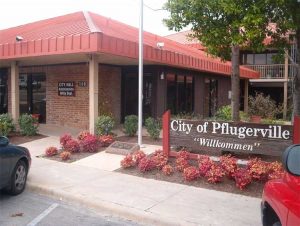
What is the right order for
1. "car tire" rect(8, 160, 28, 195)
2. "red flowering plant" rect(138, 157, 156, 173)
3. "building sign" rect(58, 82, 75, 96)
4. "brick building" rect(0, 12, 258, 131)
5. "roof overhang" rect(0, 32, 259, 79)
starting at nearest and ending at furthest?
"car tire" rect(8, 160, 28, 195) → "red flowering plant" rect(138, 157, 156, 173) → "roof overhang" rect(0, 32, 259, 79) → "brick building" rect(0, 12, 258, 131) → "building sign" rect(58, 82, 75, 96)

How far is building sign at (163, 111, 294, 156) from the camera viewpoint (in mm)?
7871

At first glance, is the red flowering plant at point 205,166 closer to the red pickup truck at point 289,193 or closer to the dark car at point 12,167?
the dark car at point 12,167

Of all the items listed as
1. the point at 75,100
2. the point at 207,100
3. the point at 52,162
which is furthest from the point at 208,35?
the point at 207,100

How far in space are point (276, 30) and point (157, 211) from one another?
4.75 meters

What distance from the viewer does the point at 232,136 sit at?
27.4 ft

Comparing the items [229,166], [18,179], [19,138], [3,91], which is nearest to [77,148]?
[19,138]

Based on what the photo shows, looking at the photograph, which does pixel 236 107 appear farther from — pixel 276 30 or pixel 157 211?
pixel 157 211

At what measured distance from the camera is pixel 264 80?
2870cm

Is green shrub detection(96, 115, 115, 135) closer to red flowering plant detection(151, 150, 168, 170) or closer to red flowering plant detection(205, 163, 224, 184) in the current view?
red flowering plant detection(151, 150, 168, 170)

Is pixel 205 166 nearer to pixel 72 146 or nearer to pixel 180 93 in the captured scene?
pixel 72 146

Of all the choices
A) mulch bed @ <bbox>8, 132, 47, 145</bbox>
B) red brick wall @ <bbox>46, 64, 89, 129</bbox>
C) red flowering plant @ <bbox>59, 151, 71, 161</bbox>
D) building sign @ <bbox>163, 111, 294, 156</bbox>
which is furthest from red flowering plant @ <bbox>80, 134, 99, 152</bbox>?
red brick wall @ <bbox>46, 64, 89, 129</bbox>

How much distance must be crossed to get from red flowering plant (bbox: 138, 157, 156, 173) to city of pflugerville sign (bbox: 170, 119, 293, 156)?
0.86 meters

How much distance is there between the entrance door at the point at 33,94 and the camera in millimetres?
16781

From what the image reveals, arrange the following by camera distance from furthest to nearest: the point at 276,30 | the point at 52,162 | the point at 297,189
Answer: the point at 52,162, the point at 276,30, the point at 297,189
